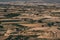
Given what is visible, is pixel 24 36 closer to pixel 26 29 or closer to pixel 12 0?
pixel 26 29

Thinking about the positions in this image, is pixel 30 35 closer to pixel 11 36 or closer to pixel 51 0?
pixel 11 36

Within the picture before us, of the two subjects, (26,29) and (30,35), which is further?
(26,29)

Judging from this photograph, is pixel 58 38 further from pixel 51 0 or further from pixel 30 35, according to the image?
pixel 51 0

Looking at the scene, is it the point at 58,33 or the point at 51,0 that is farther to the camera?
the point at 51,0

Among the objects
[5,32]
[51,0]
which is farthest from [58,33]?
[51,0]

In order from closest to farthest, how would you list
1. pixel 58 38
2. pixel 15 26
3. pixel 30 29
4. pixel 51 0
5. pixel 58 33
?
pixel 58 38, pixel 58 33, pixel 30 29, pixel 15 26, pixel 51 0

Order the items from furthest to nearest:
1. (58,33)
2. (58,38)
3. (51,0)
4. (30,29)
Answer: (51,0) < (30,29) < (58,33) < (58,38)

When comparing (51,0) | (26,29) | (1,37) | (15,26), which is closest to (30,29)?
(26,29)

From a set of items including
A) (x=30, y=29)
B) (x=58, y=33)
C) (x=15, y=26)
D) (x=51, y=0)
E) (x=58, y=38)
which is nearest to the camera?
(x=58, y=38)

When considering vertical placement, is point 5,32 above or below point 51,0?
above
